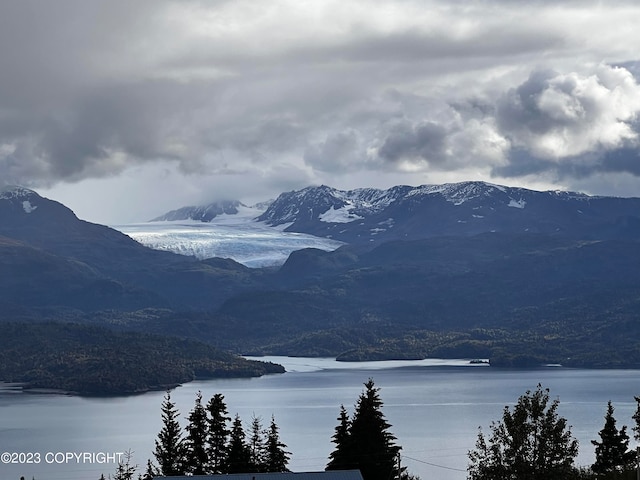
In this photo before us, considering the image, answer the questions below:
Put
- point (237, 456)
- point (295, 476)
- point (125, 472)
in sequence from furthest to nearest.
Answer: point (125, 472) < point (237, 456) < point (295, 476)

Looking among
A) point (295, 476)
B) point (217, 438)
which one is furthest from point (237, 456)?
point (295, 476)

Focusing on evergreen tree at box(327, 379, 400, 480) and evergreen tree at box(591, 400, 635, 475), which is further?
evergreen tree at box(591, 400, 635, 475)

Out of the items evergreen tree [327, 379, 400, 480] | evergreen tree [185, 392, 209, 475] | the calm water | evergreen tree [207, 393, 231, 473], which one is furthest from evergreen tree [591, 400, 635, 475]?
the calm water

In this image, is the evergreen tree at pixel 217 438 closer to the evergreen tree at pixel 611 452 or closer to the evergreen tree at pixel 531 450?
the evergreen tree at pixel 531 450

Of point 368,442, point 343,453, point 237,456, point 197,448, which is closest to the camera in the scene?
point 368,442

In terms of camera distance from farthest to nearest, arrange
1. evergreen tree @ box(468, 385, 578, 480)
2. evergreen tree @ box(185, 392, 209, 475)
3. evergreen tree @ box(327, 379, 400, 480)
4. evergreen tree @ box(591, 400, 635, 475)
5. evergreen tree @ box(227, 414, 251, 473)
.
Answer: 1. evergreen tree @ box(591, 400, 635, 475)
2. evergreen tree @ box(185, 392, 209, 475)
3. evergreen tree @ box(227, 414, 251, 473)
4. evergreen tree @ box(327, 379, 400, 480)
5. evergreen tree @ box(468, 385, 578, 480)

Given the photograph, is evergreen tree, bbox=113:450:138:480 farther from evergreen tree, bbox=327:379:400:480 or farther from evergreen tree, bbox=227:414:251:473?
evergreen tree, bbox=327:379:400:480

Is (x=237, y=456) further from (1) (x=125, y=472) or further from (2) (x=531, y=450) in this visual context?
(1) (x=125, y=472)

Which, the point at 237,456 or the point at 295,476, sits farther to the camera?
the point at 237,456

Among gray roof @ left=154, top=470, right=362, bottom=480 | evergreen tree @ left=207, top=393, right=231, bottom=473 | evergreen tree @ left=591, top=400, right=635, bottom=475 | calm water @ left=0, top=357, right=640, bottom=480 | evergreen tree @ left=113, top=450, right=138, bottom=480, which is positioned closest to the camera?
gray roof @ left=154, top=470, right=362, bottom=480

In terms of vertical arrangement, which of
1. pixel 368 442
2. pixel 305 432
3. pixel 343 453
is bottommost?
pixel 305 432

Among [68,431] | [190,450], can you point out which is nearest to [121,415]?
[68,431]

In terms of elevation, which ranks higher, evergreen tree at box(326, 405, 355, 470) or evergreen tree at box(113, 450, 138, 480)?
evergreen tree at box(326, 405, 355, 470)

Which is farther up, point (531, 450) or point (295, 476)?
point (531, 450)
